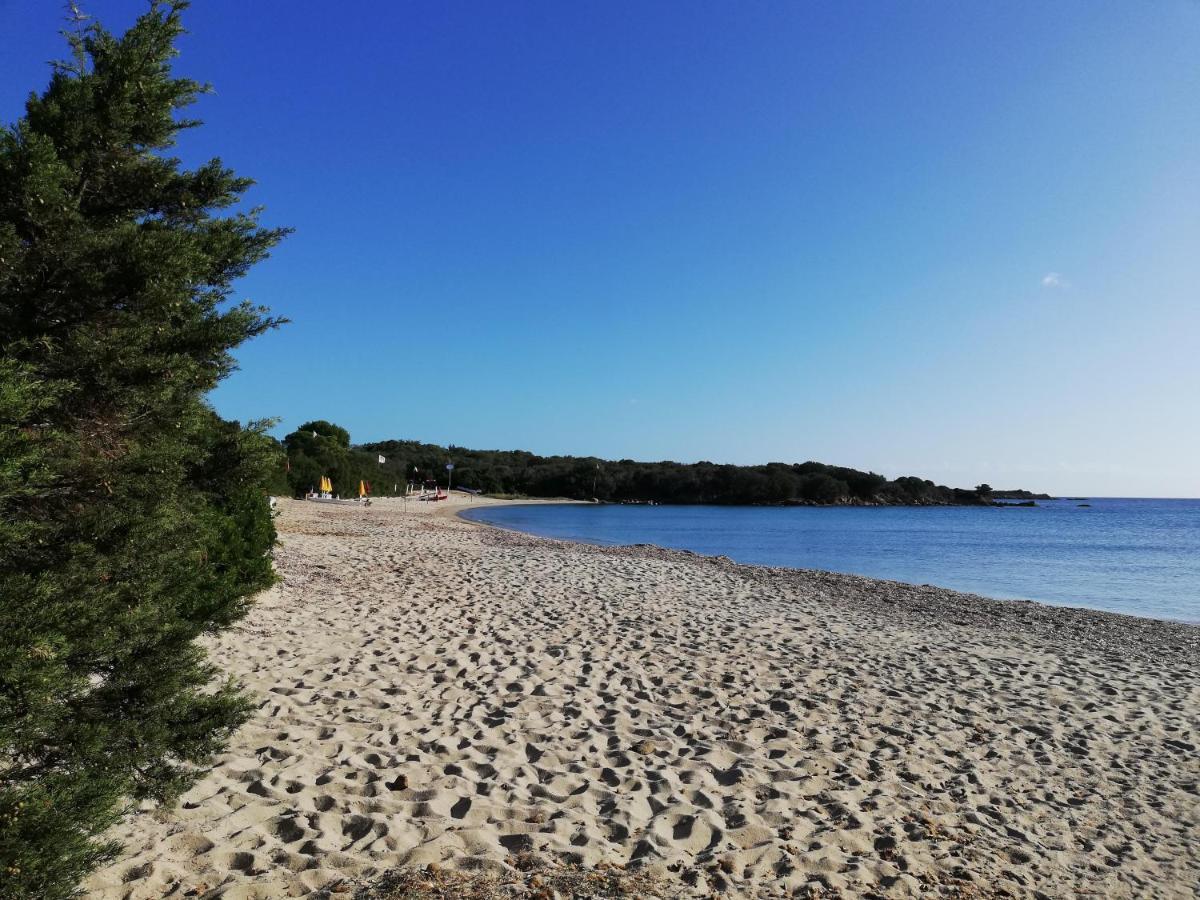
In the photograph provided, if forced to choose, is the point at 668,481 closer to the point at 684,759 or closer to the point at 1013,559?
the point at 1013,559

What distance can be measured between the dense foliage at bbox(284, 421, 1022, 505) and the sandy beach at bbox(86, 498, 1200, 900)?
318 ft

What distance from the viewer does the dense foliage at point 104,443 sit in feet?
7.39

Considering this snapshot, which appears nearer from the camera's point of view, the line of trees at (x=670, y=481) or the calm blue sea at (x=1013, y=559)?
the calm blue sea at (x=1013, y=559)

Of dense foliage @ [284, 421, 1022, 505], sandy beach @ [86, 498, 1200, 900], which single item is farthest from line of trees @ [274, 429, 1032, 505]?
sandy beach @ [86, 498, 1200, 900]

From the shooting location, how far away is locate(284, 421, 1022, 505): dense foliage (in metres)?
116

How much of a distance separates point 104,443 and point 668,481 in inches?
4969

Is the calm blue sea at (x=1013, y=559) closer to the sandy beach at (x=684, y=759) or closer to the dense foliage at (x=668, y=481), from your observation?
the sandy beach at (x=684, y=759)

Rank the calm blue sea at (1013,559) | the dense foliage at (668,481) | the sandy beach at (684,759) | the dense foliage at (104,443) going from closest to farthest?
the dense foliage at (104,443), the sandy beach at (684,759), the calm blue sea at (1013,559), the dense foliage at (668,481)

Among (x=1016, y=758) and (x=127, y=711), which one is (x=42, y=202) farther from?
(x=1016, y=758)

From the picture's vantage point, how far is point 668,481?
12800 centimetres

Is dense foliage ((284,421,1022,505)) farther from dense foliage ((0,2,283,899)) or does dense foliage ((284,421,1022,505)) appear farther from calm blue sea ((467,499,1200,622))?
dense foliage ((0,2,283,899))

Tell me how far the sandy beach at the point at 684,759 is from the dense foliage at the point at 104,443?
3.04 feet

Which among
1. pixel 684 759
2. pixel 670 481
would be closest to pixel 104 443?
pixel 684 759

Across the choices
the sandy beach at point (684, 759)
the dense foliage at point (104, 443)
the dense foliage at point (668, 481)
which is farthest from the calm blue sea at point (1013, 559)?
the dense foliage at point (668, 481)
